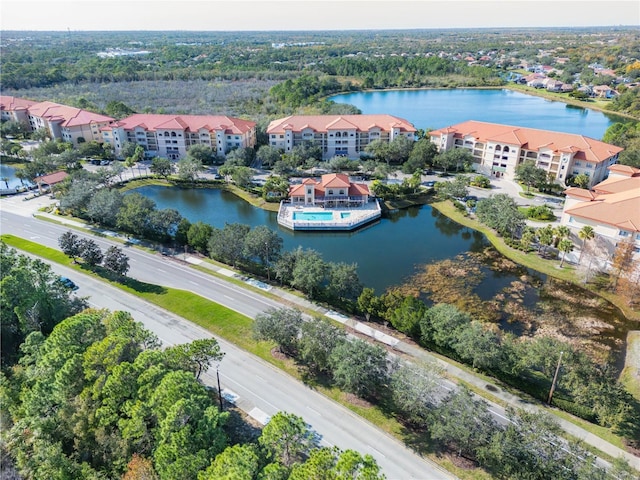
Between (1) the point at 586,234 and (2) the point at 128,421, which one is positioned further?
(1) the point at 586,234

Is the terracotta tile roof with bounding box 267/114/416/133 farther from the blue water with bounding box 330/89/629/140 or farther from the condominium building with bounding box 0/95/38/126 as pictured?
the condominium building with bounding box 0/95/38/126

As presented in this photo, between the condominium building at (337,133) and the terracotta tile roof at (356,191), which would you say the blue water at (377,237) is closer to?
the terracotta tile roof at (356,191)

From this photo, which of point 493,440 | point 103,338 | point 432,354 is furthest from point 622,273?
point 103,338

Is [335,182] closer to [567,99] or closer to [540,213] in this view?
[540,213]

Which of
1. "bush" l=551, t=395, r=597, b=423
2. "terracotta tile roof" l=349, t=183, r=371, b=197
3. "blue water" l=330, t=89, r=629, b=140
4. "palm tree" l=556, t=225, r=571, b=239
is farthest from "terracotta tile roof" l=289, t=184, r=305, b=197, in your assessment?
"blue water" l=330, t=89, r=629, b=140

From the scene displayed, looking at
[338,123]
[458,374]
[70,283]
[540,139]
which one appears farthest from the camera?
[338,123]

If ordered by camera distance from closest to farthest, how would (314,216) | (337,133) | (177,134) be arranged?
(314,216), (337,133), (177,134)

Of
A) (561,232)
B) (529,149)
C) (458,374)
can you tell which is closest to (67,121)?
(529,149)
